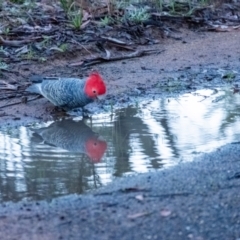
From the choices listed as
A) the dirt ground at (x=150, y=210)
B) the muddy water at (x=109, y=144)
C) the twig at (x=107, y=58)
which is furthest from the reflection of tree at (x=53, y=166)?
the twig at (x=107, y=58)

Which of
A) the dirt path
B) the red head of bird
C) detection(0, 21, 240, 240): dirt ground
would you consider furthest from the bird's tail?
the dirt path

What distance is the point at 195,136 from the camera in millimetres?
7395

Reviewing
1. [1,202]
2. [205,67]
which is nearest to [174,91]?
[205,67]

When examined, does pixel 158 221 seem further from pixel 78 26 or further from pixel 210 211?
pixel 78 26

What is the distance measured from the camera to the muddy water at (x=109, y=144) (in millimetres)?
6078

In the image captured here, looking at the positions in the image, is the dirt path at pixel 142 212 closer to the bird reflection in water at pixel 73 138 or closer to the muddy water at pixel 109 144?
the muddy water at pixel 109 144

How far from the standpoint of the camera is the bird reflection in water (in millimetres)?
6965

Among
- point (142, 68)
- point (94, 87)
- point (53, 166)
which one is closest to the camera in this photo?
point (53, 166)

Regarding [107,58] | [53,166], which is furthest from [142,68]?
[53,166]

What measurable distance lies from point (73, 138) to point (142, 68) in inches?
133

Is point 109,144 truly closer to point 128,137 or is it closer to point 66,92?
point 128,137

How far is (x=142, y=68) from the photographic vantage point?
10.6m

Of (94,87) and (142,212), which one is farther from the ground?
(94,87)

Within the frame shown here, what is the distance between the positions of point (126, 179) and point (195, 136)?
5.15 ft
